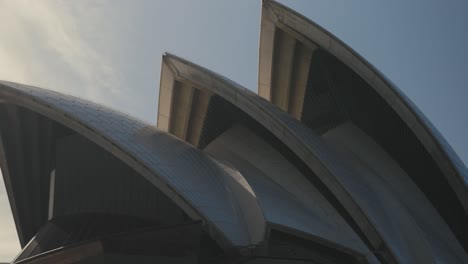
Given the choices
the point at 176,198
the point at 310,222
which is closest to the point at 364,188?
the point at 310,222

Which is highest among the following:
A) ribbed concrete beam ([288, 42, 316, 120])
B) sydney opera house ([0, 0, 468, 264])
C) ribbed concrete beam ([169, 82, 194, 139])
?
ribbed concrete beam ([288, 42, 316, 120])

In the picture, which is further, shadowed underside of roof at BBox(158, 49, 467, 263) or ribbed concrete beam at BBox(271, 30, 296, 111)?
ribbed concrete beam at BBox(271, 30, 296, 111)

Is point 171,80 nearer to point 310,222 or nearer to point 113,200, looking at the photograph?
point 113,200

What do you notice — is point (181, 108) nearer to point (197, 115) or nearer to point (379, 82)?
point (197, 115)

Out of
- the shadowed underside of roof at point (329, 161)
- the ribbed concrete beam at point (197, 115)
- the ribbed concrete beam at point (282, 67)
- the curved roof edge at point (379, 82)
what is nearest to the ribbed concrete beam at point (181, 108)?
the shadowed underside of roof at point (329, 161)

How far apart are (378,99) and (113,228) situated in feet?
36.0

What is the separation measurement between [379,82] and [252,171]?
5815 mm

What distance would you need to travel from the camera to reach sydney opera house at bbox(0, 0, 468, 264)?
11836 millimetres

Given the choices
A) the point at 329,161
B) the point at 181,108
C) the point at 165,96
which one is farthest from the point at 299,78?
the point at 165,96

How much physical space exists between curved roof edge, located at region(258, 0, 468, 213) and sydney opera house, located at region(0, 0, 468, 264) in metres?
0.05

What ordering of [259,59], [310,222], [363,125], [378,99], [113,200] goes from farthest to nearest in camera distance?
[259,59]
[363,125]
[378,99]
[113,200]
[310,222]

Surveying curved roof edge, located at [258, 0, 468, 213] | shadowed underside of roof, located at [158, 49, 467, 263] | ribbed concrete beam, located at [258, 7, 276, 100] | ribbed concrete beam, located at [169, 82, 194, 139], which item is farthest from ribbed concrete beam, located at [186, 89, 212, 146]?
curved roof edge, located at [258, 0, 468, 213]

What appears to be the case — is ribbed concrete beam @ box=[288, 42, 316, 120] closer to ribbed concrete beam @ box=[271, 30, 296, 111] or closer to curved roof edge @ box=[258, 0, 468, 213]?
ribbed concrete beam @ box=[271, 30, 296, 111]

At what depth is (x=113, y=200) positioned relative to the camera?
1464cm
